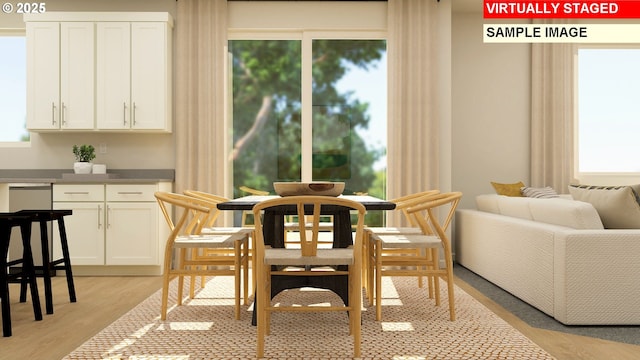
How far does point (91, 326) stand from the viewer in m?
3.44

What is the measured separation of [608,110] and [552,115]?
83 centimetres

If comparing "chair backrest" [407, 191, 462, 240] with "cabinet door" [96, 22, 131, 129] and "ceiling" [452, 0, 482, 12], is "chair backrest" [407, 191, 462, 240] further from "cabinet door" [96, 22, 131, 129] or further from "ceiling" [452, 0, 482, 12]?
"cabinet door" [96, 22, 131, 129]

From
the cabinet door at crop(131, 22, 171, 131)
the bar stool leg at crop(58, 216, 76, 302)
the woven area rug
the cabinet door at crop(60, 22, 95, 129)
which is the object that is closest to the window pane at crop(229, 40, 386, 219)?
the cabinet door at crop(131, 22, 171, 131)

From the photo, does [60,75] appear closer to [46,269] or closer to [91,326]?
[46,269]

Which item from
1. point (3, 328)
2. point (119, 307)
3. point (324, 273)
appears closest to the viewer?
point (324, 273)

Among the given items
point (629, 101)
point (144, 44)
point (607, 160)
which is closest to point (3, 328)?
point (144, 44)

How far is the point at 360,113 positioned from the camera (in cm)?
607

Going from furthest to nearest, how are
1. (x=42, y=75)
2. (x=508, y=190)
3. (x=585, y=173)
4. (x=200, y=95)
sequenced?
(x=585, y=173) → (x=200, y=95) → (x=508, y=190) → (x=42, y=75)

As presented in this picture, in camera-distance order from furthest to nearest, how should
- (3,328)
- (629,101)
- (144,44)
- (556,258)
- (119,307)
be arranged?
(629,101), (144,44), (119,307), (556,258), (3,328)

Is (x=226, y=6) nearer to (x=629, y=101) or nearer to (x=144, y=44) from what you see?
(x=144, y=44)

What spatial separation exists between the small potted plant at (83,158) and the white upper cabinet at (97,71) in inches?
8.2

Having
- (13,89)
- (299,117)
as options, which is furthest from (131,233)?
(13,89)

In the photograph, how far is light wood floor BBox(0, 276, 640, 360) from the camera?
2.87 metres

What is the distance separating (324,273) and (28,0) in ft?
15.7
